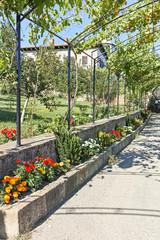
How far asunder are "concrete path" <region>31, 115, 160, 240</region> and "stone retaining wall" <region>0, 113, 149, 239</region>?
12 centimetres

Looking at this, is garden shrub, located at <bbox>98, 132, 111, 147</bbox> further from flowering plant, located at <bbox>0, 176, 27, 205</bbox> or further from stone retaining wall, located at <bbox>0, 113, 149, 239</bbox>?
flowering plant, located at <bbox>0, 176, 27, 205</bbox>

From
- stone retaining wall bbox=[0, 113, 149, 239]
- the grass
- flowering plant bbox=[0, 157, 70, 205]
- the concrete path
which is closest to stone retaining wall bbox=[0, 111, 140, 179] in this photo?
flowering plant bbox=[0, 157, 70, 205]

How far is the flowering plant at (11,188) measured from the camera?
2517 millimetres

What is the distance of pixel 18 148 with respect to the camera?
3178 millimetres

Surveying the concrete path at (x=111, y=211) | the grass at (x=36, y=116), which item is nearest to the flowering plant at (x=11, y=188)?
the concrete path at (x=111, y=211)

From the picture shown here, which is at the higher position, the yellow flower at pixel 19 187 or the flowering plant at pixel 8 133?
the flowering plant at pixel 8 133

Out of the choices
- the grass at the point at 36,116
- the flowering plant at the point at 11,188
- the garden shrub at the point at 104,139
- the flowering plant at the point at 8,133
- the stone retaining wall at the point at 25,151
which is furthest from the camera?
the garden shrub at the point at 104,139

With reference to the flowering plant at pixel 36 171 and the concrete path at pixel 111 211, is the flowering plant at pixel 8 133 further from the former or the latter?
the concrete path at pixel 111 211

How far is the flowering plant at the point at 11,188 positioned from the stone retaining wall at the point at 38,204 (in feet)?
0.33

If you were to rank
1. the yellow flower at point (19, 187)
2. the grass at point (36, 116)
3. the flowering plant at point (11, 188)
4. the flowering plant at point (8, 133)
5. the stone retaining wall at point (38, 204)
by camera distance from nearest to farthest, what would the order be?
the stone retaining wall at point (38, 204), the flowering plant at point (11, 188), the yellow flower at point (19, 187), the flowering plant at point (8, 133), the grass at point (36, 116)

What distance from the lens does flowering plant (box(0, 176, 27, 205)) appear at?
2517mm

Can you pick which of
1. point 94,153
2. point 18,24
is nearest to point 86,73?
point 94,153

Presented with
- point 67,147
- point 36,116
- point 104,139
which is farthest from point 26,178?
point 36,116

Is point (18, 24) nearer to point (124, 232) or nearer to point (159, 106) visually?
point (124, 232)
